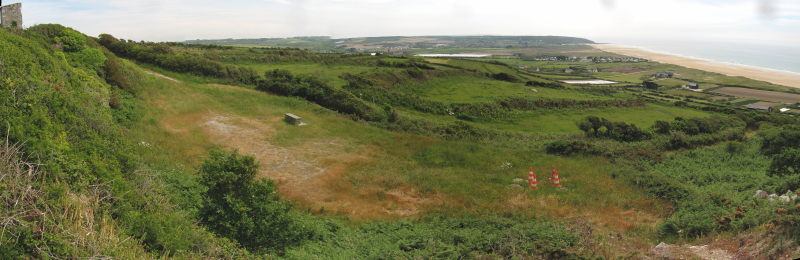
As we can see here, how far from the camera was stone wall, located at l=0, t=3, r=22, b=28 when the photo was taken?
61.3ft

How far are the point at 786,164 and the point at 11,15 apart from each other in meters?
36.9

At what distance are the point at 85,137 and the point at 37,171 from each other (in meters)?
3.05

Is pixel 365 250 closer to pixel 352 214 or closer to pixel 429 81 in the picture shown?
pixel 352 214

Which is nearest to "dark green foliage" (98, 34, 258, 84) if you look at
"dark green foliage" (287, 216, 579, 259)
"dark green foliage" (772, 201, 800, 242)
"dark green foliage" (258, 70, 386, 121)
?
"dark green foliage" (258, 70, 386, 121)

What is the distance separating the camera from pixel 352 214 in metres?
13.7

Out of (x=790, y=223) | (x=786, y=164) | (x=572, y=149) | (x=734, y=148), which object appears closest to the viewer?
(x=790, y=223)

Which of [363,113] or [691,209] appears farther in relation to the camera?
[363,113]

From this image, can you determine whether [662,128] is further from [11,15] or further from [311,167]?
[11,15]

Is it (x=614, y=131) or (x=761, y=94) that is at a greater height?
(x=761, y=94)

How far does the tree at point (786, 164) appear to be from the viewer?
56.1 ft

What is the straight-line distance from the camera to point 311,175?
17.2 metres

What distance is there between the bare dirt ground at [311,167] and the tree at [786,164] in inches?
615

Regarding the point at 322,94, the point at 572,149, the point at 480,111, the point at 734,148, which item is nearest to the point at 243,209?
the point at 572,149

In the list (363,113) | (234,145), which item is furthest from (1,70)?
(363,113)
